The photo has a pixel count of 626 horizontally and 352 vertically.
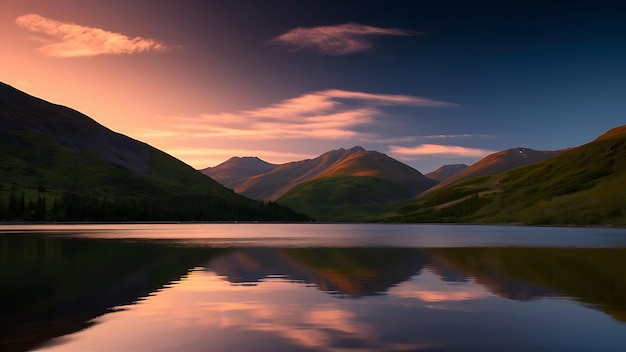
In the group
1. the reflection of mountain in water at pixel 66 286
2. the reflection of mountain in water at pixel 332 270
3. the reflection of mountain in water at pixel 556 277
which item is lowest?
the reflection of mountain in water at pixel 556 277

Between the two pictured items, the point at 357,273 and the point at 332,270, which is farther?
the point at 332,270

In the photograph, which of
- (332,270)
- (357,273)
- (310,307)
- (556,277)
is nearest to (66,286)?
(310,307)

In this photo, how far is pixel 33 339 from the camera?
23.5 m

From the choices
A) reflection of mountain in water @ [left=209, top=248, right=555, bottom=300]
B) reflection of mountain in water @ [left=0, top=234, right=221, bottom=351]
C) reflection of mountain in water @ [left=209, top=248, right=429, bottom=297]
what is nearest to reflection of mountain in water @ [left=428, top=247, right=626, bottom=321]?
reflection of mountain in water @ [left=209, top=248, right=555, bottom=300]

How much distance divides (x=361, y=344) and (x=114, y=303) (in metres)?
18.2

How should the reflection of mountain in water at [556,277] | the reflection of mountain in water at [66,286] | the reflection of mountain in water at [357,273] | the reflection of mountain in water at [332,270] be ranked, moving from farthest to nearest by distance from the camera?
the reflection of mountain in water at [332,270], the reflection of mountain in water at [357,273], the reflection of mountain in water at [556,277], the reflection of mountain in water at [66,286]

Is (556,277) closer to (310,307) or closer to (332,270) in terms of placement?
(332,270)

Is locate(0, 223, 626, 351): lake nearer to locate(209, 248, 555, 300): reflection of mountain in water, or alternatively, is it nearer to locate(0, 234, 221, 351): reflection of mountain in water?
locate(0, 234, 221, 351): reflection of mountain in water

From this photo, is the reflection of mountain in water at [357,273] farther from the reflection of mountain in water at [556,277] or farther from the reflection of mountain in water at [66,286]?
the reflection of mountain in water at [66,286]

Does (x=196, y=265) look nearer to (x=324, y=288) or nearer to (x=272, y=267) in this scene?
(x=272, y=267)

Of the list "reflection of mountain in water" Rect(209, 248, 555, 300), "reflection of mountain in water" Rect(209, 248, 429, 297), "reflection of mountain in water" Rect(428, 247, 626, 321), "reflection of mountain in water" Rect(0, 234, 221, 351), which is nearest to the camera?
"reflection of mountain in water" Rect(0, 234, 221, 351)

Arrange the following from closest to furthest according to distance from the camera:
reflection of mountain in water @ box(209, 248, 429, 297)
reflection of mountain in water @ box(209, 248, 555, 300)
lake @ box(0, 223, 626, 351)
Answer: lake @ box(0, 223, 626, 351), reflection of mountain in water @ box(209, 248, 555, 300), reflection of mountain in water @ box(209, 248, 429, 297)

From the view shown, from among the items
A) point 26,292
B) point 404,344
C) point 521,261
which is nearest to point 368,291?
point 404,344

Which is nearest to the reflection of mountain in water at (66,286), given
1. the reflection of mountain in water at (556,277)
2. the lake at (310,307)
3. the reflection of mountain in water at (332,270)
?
the lake at (310,307)
